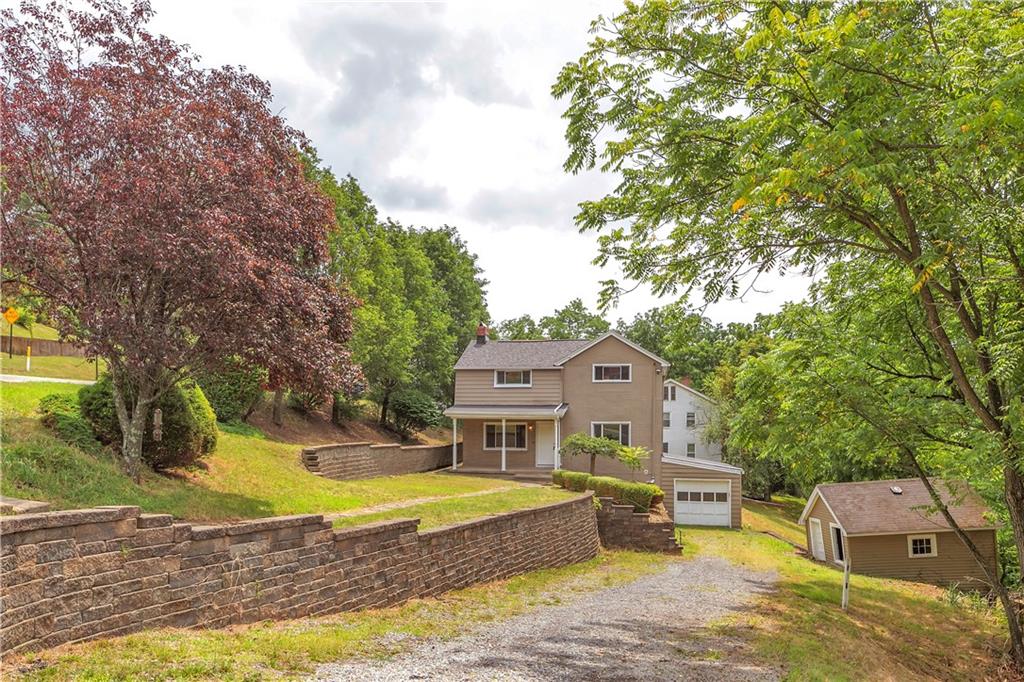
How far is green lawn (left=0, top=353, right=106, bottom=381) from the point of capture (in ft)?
73.8

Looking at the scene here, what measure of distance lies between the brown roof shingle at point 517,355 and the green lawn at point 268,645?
19.8 meters

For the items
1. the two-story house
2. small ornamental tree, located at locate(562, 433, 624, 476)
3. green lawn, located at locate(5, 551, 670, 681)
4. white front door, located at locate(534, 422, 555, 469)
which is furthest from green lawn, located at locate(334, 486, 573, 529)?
white front door, located at locate(534, 422, 555, 469)

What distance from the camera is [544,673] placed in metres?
6.39

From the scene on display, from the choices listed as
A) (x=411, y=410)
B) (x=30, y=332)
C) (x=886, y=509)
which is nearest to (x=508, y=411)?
(x=411, y=410)

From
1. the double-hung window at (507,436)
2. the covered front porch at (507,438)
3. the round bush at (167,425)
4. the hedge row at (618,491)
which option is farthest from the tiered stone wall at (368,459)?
the hedge row at (618,491)

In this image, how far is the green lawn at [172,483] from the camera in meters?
9.13

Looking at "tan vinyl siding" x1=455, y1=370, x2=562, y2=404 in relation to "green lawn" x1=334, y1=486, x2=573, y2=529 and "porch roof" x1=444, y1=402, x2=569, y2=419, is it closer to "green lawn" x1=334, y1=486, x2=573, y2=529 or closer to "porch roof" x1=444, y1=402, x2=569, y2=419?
"porch roof" x1=444, y1=402, x2=569, y2=419

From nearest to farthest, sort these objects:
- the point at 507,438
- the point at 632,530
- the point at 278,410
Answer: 1. the point at 632,530
2. the point at 278,410
3. the point at 507,438

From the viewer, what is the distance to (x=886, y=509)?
84.1 feet

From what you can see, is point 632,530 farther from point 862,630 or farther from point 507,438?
point 507,438

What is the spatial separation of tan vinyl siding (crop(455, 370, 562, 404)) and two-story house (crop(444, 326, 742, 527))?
4 cm

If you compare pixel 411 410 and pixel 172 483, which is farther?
pixel 411 410

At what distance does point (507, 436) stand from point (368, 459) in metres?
8.78

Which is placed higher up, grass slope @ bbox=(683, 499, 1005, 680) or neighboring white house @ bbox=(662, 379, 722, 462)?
neighboring white house @ bbox=(662, 379, 722, 462)
